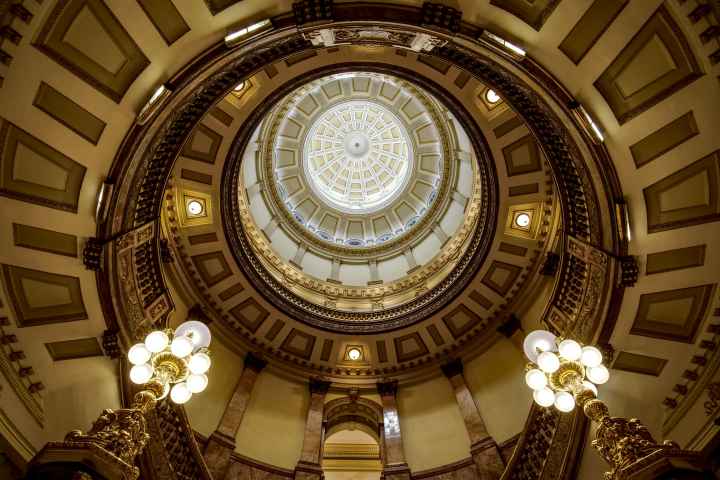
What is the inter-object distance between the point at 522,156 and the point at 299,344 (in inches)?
429

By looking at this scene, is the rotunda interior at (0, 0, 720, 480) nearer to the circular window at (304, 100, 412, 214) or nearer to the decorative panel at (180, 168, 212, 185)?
the decorative panel at (180, 168, 212, 185)

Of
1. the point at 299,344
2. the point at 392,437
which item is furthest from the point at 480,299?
the point at 299,344

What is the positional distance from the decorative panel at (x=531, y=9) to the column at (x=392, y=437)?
11.8m

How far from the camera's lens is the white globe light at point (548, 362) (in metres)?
6.89

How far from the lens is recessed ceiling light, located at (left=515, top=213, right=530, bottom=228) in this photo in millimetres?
15266

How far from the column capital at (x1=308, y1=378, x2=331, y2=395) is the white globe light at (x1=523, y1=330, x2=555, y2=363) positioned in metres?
9.94

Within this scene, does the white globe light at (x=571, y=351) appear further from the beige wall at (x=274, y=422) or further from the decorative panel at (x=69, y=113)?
the beige wall at (x=274, y=422)

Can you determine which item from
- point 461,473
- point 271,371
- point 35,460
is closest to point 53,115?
point 35,460

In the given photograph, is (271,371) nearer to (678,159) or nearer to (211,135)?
(211,135)

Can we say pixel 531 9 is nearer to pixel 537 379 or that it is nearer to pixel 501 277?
pixel 537 379

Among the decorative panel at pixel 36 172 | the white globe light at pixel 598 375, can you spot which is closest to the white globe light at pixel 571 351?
the white globe light at pixel 598 375

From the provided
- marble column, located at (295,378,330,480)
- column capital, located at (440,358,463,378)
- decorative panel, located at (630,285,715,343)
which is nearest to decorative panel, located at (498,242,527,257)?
column capital, located at (440,358,463,378)

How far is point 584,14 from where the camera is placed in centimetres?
691

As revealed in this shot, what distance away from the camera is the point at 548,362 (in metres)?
6.92
